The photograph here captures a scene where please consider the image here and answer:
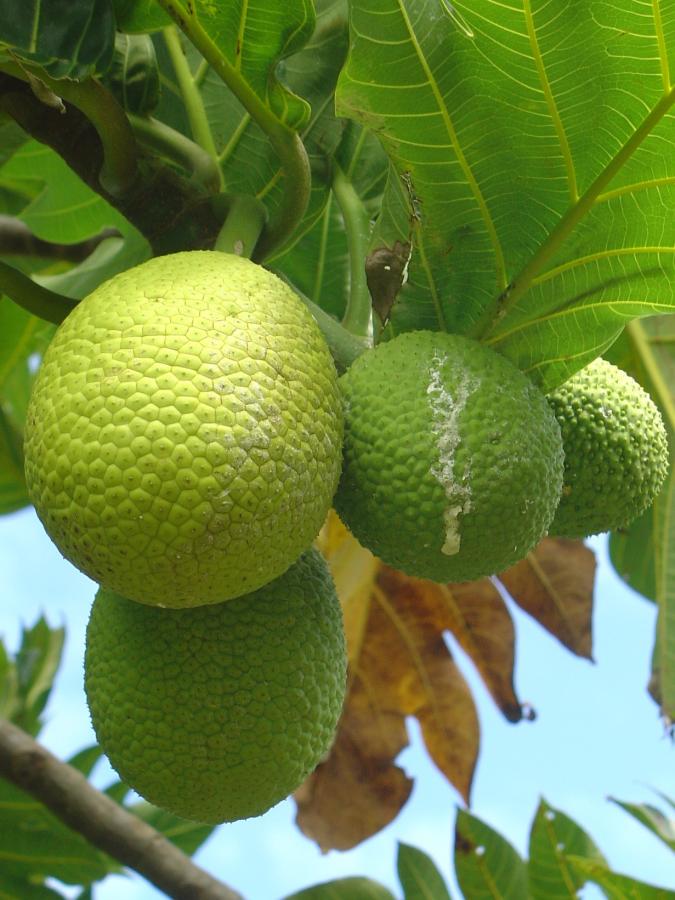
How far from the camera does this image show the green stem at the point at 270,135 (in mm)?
1093

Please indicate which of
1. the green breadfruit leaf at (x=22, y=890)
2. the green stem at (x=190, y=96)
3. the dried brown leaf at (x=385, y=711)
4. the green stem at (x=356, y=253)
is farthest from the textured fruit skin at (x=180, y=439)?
the green breadfruit leaf at (x=22, y=890)

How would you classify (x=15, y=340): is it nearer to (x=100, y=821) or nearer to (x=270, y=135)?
(x=100, y=821)

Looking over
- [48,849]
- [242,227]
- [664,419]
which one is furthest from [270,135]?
[48,849]

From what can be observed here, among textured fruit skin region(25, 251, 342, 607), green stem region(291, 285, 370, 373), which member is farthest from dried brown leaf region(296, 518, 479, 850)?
textured fruit skin region(25, 251, 342, 607)

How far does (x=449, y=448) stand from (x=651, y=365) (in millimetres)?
953

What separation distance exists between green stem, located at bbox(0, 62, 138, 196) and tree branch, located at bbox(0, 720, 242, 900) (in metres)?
0.89

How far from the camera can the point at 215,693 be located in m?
1.06

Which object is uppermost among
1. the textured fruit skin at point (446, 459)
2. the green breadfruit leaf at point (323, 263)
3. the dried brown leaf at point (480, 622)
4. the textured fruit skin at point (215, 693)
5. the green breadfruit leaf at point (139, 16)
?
the green breadfruit leaf at point (139, 16)

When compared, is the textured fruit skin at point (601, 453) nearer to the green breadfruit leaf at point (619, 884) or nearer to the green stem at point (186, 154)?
the green stem at point (186, 154)

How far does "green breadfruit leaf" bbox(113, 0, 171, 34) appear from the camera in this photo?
1132 millimetres

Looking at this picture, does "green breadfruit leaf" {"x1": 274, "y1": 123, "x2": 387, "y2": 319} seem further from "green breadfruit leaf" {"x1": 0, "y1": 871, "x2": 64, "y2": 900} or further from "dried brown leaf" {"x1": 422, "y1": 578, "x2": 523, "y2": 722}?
"green breadfruit leaf" {"x1": 0, "y1": 871, "x2": 64, "y2": 900}

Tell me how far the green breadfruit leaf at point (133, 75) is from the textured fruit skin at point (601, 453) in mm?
502

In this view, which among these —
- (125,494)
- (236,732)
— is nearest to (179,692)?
(236,732)

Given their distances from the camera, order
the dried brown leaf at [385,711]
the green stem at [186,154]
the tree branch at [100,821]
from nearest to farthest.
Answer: the green stem at [186,154]
the tree branch at [100,821]
the dried brown leaf at [385,711]
